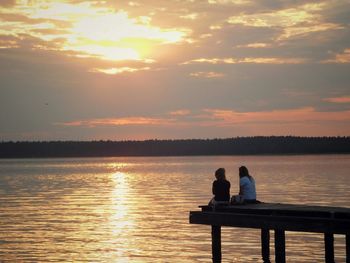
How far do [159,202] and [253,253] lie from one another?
27.6m

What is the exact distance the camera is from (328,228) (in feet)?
71.9

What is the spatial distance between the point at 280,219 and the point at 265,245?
578 cm

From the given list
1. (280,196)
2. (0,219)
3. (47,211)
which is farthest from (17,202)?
(280,196)

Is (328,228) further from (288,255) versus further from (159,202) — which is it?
(159,202)

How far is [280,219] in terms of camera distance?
23.2m

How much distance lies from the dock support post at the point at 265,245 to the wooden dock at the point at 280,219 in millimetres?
2259

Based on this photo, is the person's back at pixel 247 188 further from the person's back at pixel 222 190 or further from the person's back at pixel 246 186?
the person's back at pixel 222 190

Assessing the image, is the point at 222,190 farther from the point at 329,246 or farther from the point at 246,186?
the point at 329,246

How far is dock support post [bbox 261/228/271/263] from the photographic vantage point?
93.0ft

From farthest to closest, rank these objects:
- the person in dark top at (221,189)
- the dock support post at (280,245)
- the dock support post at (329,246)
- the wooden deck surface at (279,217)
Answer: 1. the person in dark top at (221,189)
2. the dock support post at (329,246)
3. the dock support post at (280,245)
4. the wooden deck surface at (279,217)

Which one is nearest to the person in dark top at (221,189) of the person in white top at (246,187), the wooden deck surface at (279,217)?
the person in white top at (246,187)

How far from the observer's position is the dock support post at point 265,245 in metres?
28.3

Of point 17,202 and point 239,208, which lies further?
point 17,202

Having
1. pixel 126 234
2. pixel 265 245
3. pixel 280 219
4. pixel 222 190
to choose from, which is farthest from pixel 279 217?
pixel 126 234
